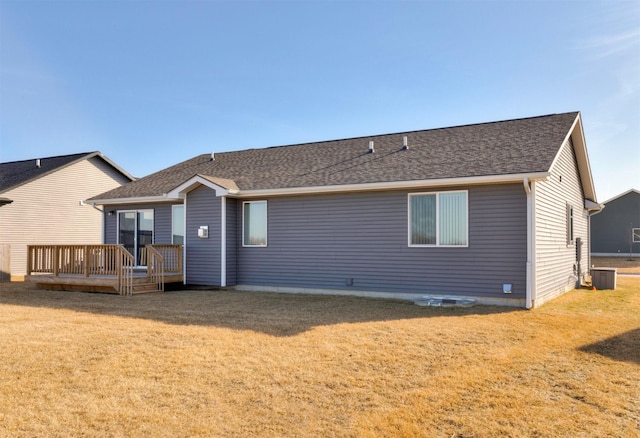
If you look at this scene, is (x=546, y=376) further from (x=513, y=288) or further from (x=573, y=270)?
(x=573, y=270)

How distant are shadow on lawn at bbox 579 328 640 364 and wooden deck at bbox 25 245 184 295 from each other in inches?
396

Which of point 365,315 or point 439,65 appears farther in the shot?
point 439,65

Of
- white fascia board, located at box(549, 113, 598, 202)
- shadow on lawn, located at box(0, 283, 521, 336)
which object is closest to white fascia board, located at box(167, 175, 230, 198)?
shadow on lawn, located at box(0, 283, 521, 336)

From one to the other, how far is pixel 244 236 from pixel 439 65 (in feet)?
27.2

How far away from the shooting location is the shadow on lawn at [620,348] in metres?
5.92

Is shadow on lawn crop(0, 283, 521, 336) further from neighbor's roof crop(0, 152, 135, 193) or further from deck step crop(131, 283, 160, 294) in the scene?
neighbor's roof crop(0, 152, 135, 193)

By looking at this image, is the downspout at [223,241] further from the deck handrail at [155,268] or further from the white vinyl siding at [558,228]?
the white vinyl siding at [558,228]

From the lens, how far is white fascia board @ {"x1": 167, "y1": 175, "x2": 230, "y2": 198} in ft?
41.0

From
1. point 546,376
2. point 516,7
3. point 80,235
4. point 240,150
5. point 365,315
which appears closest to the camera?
point 546,376

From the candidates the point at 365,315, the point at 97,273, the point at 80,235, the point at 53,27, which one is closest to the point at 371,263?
the point at 365,315

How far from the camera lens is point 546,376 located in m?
5.03

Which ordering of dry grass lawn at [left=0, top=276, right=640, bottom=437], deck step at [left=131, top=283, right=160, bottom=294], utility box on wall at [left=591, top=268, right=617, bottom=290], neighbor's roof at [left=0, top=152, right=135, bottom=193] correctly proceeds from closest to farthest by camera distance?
dry grass lawn at [left=0, top=276, right=640, bottom=437]
deck step at [left=131, top=283, right=160, bottom=294]
utility box on wall at [left=591, top=268, right=617, bottom=290]
neighbor's roof at [left=0, top=152, right=135, bottom=193]

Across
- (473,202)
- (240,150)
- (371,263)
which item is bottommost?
(371,263)

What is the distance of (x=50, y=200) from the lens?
2014 centimetres
